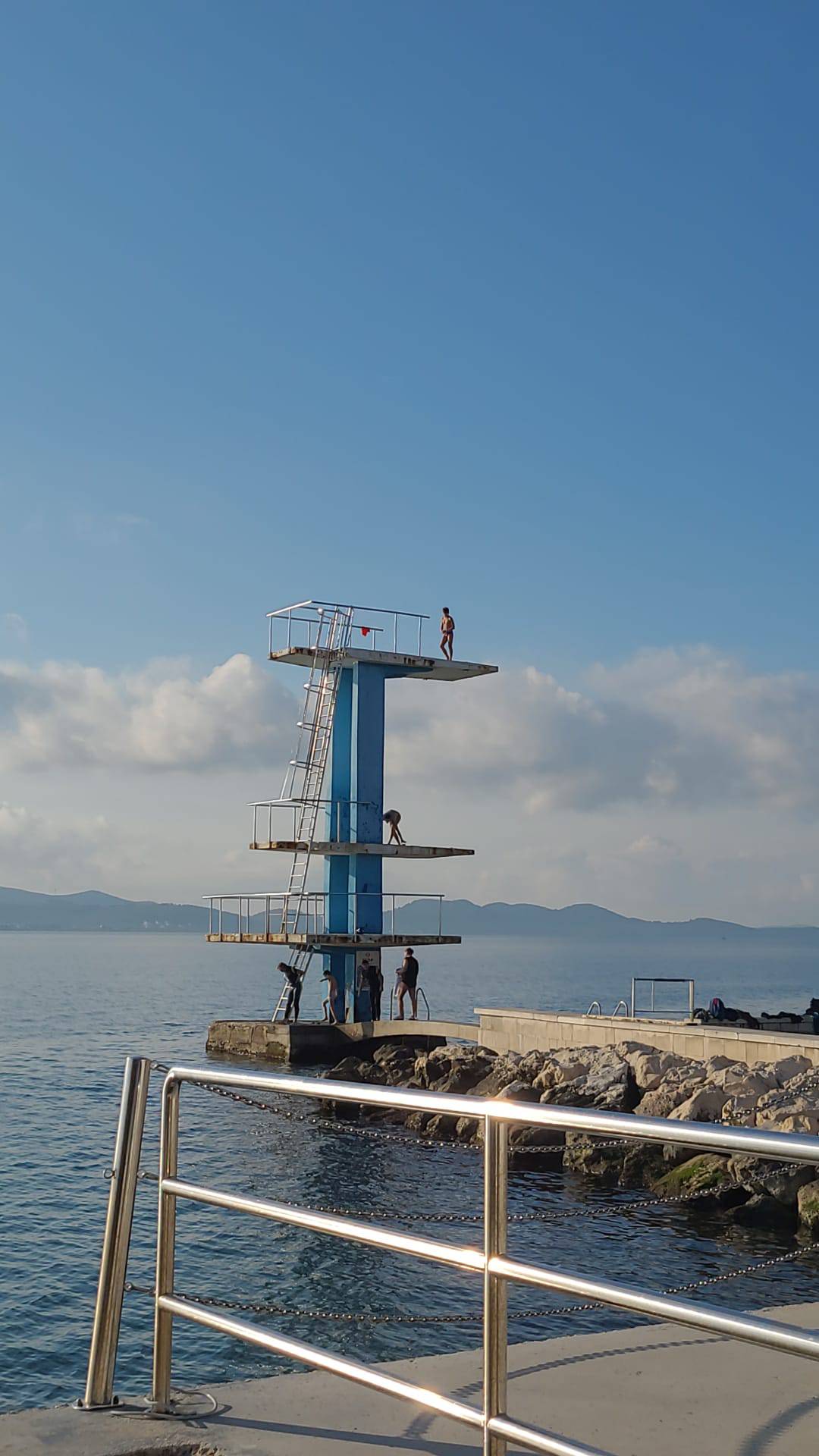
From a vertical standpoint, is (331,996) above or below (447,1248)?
below

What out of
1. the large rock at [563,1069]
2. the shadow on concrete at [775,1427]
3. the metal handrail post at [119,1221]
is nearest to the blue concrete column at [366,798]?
the large rock at [563,1069]

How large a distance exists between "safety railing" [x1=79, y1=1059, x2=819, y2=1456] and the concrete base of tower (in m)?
25.8

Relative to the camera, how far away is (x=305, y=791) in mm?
32594

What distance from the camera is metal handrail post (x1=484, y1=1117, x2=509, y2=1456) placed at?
3434mm

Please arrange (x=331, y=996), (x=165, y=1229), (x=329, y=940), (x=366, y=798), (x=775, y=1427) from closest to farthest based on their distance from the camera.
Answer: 1. (x=775, y=1427)
2. (x=165, y=1229)
3. (x=329, y=940)
4. (x=366, y=798)
5. (x=331, y=996)

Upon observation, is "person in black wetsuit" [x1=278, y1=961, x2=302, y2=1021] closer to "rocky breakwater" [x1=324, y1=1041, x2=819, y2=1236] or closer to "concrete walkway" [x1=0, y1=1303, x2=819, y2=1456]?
"rocky breakwater" [x1=324, y1=1041, x2=819, y2=1236]

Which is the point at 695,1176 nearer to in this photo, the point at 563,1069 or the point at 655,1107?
the point at 655,1107

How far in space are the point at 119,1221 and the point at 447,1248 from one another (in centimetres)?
168

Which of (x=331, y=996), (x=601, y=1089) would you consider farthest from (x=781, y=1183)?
(x=331, y=996)

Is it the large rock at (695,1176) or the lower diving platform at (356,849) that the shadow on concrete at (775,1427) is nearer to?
the large rock at (695,1176)

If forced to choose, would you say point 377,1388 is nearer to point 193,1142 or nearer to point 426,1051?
point 193,1142

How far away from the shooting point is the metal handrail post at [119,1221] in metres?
4.60

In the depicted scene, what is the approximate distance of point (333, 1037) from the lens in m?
32.0

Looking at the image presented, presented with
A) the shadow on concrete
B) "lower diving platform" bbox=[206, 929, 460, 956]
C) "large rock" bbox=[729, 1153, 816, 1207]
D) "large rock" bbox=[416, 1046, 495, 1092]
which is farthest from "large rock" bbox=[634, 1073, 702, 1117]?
the shadow on concrete
